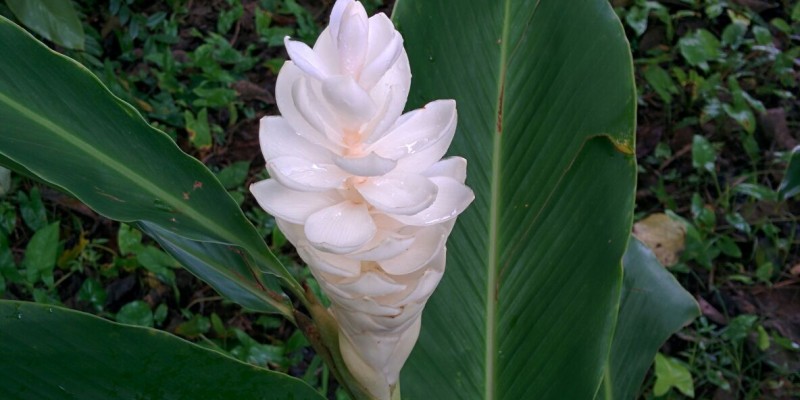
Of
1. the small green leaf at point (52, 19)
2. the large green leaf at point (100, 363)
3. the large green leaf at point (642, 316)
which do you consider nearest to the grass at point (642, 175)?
the small green leaf at point (52, 19)

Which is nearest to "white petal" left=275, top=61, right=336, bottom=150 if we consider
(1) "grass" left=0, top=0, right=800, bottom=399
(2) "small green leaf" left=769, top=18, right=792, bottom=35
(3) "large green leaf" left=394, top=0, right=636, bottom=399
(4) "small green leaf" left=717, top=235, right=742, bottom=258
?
(3) "large green leaf" left=394, top=0, right=636, bottom=399

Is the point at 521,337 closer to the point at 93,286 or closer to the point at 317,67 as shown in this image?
the point at 317,67

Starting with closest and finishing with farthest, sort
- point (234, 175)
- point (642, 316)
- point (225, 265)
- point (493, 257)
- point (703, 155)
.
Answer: point (225, 265) → point (493, 257) → point (642, 316) → point (234, 175) → point (703, 155)

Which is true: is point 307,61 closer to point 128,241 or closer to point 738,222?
point 128,241

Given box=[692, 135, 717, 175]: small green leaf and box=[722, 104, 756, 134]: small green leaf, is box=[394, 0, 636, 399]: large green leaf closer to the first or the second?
box=[692, 135, 717, 175]: small green leaf

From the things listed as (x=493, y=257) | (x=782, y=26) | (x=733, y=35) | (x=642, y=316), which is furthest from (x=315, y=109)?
(x=782, y=26)
